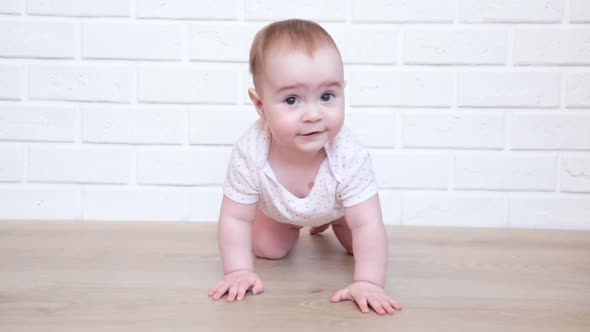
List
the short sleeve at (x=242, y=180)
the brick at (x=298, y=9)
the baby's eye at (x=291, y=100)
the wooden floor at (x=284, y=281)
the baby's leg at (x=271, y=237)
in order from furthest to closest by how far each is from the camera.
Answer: the brick at (x=298, y=9)
the baby's leg at (x=271, y=237)
the short sleeve at (x=242, y=180)
the baby's eye at (x=291, y=100)
the wooden floor at (x=284, y=281)

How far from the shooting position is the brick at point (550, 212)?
1.98 meters

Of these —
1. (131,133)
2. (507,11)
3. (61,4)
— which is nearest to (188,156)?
(131,133)

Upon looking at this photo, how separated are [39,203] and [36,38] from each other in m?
0.48

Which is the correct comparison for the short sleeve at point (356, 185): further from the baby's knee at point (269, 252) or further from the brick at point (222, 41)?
the brick at point (222, 41)

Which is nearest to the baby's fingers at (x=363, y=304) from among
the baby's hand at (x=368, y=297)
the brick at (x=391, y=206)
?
the baby's hand at (x=368, y=297)

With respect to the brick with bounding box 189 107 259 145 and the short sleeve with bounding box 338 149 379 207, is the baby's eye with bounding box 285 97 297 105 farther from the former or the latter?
the brick with bounding box 189 107 259 145

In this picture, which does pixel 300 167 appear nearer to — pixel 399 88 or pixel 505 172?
pixel 399 88

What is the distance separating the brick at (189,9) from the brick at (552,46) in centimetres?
82

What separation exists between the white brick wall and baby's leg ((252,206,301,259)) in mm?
416

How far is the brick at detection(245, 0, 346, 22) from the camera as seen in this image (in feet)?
6.20

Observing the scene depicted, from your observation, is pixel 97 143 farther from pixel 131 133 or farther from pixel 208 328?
pixel 208 328

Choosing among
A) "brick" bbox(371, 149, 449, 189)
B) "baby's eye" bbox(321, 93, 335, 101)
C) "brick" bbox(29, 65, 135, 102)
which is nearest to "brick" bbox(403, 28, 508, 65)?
"brick" bbox(371, 149, 449, 189)

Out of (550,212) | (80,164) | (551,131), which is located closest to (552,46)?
(551,131)

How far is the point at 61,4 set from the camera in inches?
74.8
